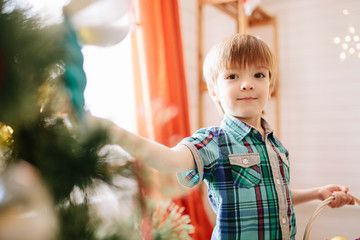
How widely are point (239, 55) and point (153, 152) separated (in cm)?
43

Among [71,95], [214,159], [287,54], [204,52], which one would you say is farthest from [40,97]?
[287,54]

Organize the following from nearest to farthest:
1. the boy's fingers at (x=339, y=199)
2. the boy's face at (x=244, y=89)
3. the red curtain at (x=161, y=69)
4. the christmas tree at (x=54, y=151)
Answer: the christmas tree at (x=54, y=151) → the boy's face at (x=244, y=89) → the boy's fingers at (x=339, y=199) → the red curtain at (x=161, y=69)

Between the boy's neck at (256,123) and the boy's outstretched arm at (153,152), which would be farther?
the boy's neck at (256,123)

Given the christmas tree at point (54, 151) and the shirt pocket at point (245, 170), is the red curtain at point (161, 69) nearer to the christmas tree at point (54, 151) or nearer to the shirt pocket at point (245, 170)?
the shirt pocket at point (245, 170)

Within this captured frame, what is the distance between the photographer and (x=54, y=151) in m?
0.27

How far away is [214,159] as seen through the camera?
0.81 meters

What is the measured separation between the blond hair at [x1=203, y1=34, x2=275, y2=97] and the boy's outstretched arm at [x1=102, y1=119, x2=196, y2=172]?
0.29 m

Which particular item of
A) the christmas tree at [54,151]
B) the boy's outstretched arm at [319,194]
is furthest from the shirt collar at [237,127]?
the christmas tree at [54,151]

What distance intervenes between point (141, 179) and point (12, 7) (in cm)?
18

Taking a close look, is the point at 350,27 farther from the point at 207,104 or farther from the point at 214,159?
the point at 214,159

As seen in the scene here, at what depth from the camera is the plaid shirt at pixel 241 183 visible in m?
0.81

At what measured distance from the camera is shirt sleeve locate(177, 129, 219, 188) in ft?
2.51

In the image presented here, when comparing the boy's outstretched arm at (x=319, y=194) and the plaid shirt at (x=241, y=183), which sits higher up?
the plaid shirt at (x=241, y=183)

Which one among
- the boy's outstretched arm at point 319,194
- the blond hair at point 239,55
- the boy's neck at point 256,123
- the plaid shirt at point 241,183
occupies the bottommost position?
the boy's outstretched arm at point 319,194
